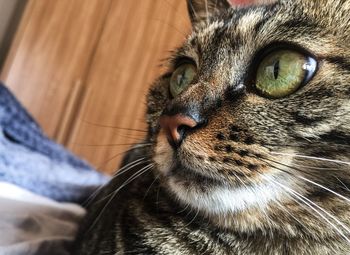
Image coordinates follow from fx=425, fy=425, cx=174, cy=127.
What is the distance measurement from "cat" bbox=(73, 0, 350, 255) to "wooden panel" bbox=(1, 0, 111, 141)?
1.92 metres

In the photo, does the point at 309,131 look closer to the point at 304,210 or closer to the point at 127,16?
the point at 304,210

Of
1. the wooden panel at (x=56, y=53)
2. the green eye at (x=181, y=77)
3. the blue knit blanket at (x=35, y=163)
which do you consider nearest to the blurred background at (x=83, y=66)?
the wooden panel at (x=56, y=53)

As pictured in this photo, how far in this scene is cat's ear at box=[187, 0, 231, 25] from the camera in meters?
0.90

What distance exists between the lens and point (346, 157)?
52 centimetres

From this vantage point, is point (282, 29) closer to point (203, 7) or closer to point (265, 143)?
point (265, 143)

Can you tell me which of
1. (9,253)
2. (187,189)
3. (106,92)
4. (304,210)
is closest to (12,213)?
(9,253)

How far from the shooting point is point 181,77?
738mm

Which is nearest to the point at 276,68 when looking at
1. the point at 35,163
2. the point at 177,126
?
the point at 177,126

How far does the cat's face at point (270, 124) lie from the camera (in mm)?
521

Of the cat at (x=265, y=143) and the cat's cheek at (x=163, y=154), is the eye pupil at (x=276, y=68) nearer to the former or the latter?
the cat at (x=265, y=143)

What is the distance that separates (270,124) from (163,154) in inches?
6.2

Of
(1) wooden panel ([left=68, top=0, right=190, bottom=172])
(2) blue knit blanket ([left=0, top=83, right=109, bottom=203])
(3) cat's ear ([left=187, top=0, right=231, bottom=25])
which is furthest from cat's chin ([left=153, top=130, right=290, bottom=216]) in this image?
(1) wooden panel ([left=68, top=0, right=190, bottom=172])

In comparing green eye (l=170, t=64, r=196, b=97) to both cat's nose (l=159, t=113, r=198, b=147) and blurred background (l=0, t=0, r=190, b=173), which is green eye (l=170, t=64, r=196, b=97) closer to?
cat's nose (l=159, t=113, r=198, b=147)

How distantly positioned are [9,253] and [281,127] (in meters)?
0.48
